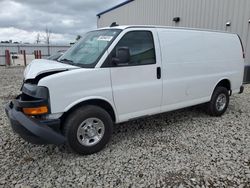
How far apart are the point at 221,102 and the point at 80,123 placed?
366 centimetres

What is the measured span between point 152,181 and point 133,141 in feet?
3.81

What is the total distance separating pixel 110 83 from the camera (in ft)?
11.1

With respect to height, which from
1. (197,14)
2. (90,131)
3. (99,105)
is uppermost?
(197,14)

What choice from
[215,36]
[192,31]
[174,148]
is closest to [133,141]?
[174,148]

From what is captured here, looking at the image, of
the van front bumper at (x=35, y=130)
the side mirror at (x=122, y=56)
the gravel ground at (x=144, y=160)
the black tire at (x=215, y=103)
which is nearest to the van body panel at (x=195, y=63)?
the black tire at (x=215, y=103)

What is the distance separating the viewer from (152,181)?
2.82m

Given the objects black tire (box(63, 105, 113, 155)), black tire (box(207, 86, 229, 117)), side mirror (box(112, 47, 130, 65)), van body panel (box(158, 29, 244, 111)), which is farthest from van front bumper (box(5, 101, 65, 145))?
black tire (box(207, 86, 229, 117))

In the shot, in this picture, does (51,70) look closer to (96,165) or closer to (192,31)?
(96,165)

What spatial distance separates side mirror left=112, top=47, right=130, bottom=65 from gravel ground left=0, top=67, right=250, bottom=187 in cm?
144

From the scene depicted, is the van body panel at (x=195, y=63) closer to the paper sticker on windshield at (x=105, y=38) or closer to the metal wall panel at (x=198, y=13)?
the paper sticker on windshield at (x=105, y=38)

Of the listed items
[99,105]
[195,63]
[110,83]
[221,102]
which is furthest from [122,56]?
[221,102]

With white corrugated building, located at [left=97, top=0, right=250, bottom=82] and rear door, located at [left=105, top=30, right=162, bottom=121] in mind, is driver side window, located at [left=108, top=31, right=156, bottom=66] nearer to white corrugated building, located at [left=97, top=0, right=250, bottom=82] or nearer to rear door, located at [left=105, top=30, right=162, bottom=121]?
rear door, located at [left=105, top=30, right=162, bottom=121]

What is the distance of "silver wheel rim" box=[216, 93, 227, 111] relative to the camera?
17.1 ft

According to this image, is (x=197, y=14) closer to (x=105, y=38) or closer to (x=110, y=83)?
(x=105, y=38)
